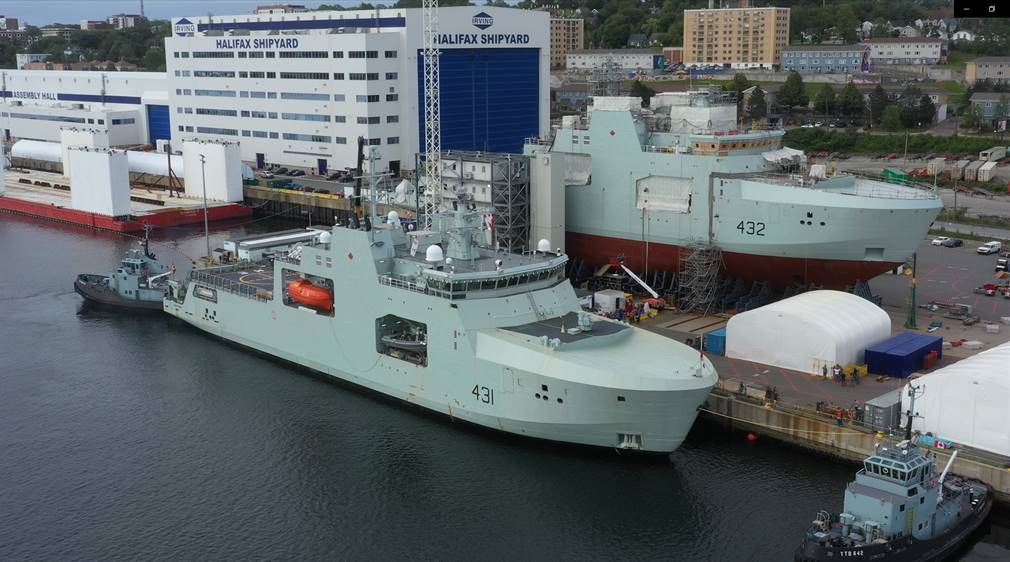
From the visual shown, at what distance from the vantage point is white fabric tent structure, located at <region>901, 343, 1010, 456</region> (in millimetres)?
22906

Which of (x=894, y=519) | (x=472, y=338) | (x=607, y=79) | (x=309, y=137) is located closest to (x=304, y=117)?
Answer: (x=309, y=137)

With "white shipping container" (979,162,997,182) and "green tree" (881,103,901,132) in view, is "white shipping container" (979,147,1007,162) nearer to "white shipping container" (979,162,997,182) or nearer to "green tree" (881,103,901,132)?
"white shipping container" (979,162,997,182)

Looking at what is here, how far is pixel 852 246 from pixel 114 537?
2439 cm

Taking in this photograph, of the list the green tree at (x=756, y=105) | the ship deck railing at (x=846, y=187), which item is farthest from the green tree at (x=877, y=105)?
the ship deck railing at (x=846, y=187)

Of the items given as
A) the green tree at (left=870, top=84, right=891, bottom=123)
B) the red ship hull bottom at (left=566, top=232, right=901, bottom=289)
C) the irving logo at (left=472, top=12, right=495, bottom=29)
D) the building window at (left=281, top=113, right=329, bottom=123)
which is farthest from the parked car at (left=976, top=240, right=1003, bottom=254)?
the green tree at (left=870, top=84, right=891, bottom=123)

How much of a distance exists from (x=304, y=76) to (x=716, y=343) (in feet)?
143

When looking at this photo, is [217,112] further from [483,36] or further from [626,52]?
[626,52]

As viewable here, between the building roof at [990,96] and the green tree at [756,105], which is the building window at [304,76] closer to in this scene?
the green tree at [756,105]

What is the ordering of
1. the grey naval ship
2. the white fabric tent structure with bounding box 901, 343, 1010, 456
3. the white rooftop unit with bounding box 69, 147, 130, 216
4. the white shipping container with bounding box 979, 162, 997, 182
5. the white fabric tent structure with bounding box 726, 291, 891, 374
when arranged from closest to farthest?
the white fabric tent structure with bounding box 901, 343, 1010, 456 < the grey naval ship < the white fabric tent structure with bounding box 726, 291, 891, 374 < the white rooftop unit with bounding box 69, 147, 130, 216 < the white shipping container with bounding box 979, 162, 997, 182

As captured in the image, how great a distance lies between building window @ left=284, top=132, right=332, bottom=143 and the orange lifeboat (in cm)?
3541

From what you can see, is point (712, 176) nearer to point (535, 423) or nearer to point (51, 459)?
point (535, 423)

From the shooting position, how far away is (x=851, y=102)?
85875 millimetres

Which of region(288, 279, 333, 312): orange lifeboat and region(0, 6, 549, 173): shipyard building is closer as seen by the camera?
region(288, 279, 333, 312): orange lifeboat

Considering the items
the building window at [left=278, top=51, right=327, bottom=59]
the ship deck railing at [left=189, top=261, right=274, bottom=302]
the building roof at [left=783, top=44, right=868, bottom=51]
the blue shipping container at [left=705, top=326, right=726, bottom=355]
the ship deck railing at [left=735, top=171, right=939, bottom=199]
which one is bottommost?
the blue shipping container at [left=705, top=326, right=726, bottom=355]
